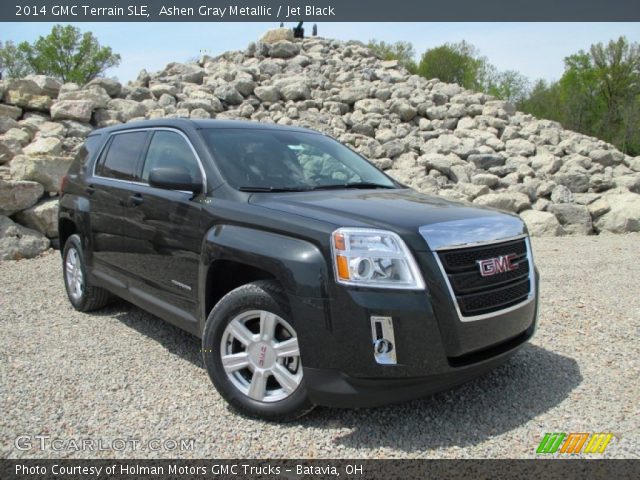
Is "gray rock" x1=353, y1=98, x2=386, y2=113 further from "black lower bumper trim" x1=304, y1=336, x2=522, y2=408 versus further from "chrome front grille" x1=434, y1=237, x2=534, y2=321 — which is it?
"black lower bumper trim" x1=304, y1=336, x2=522, y2=408

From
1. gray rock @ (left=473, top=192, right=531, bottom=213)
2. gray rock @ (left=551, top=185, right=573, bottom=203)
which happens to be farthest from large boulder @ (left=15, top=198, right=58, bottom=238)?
gray rock @ (left=551, top=185, right=573, bottom=203)

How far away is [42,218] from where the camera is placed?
8.85 metres

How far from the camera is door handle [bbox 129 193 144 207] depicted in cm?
422

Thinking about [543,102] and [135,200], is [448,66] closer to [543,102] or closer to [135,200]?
[543,102]

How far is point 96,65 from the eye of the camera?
48.6 meters

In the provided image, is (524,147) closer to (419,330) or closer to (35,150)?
(35,150)

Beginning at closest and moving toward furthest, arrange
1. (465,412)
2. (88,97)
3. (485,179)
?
1. (465,412)
2. (485,179)
3. (88,97)

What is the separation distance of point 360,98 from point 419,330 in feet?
50.8

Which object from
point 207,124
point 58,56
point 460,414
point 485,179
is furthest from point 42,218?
point 58,56

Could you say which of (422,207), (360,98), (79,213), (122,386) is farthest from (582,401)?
(360,98)

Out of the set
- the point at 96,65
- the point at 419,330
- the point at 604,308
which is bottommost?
the point at 604,308

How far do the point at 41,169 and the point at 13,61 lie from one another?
152ft

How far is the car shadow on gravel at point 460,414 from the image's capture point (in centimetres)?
310

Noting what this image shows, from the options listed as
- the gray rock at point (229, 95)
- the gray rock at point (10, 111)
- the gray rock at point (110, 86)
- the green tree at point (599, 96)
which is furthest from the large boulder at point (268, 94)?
the green tree at point (599, 96)
